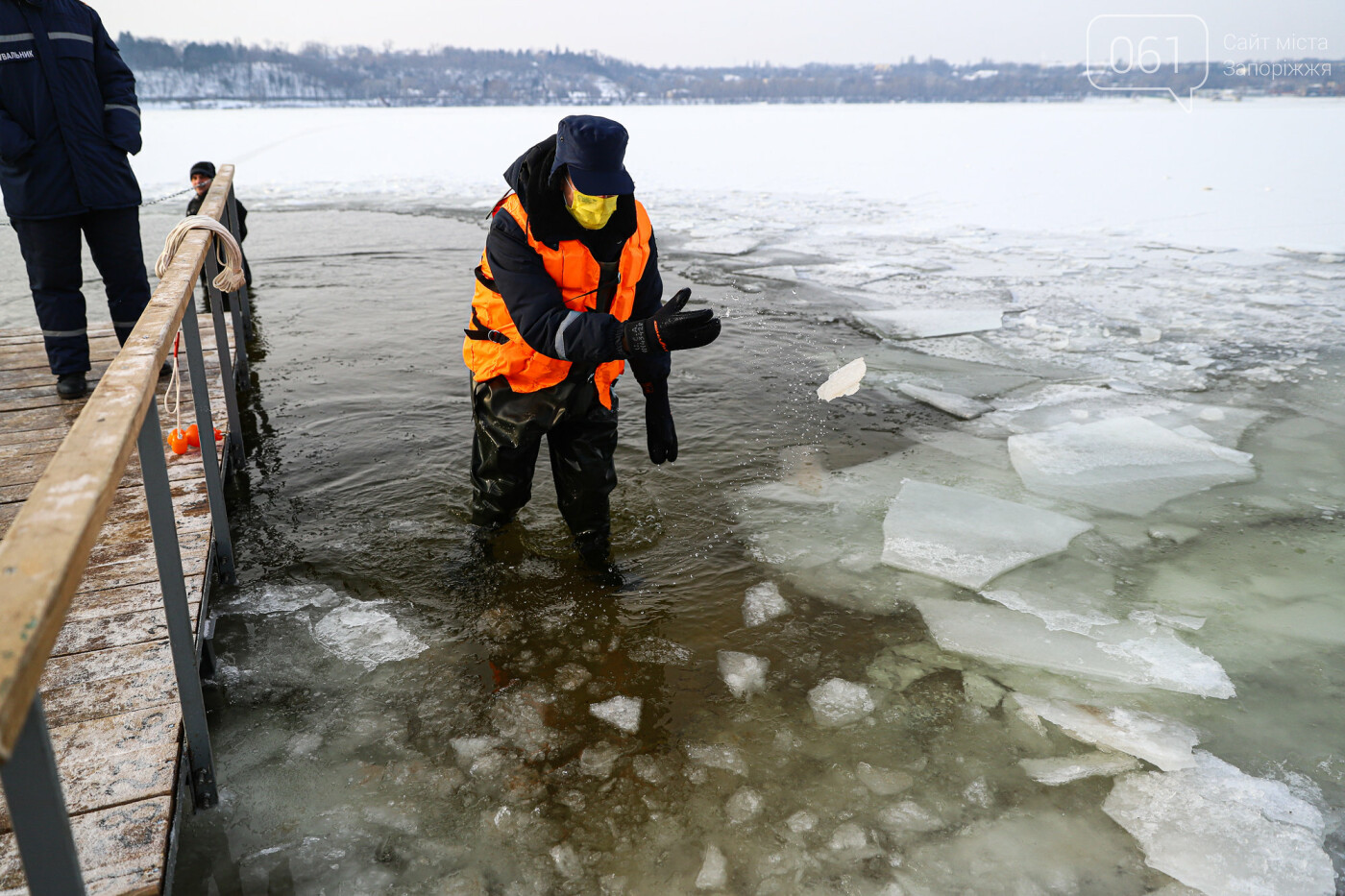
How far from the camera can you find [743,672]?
264cm

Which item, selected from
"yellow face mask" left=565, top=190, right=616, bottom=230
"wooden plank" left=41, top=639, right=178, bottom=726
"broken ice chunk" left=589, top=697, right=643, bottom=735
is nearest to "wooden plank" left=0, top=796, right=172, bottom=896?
"wooden plank" left=41, top=639, right=178, bottom=726

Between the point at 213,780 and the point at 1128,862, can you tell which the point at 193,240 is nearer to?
the point at 213,780

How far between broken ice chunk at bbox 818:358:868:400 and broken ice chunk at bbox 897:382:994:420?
1.09 ft

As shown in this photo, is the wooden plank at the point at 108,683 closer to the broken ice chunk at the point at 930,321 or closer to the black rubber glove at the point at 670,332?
the black rubber glove at the point at 670,332

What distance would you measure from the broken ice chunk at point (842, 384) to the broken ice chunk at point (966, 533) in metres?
1.16

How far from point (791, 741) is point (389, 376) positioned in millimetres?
3747

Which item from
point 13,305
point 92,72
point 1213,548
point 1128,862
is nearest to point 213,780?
point 1128,862

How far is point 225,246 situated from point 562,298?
1.75 metres

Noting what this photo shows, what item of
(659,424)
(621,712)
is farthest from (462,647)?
(659,424)

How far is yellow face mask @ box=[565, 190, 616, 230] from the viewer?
2.41 m

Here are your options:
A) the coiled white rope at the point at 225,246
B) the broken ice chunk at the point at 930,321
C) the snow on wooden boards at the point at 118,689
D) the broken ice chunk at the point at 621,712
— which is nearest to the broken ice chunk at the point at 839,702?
the broken ice chunk at the point at 621,712

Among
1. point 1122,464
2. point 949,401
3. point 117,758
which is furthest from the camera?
point 949,401

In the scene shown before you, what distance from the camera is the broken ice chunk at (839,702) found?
244 cm

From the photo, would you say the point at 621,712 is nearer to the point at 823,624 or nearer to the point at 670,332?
the point at 823,624
